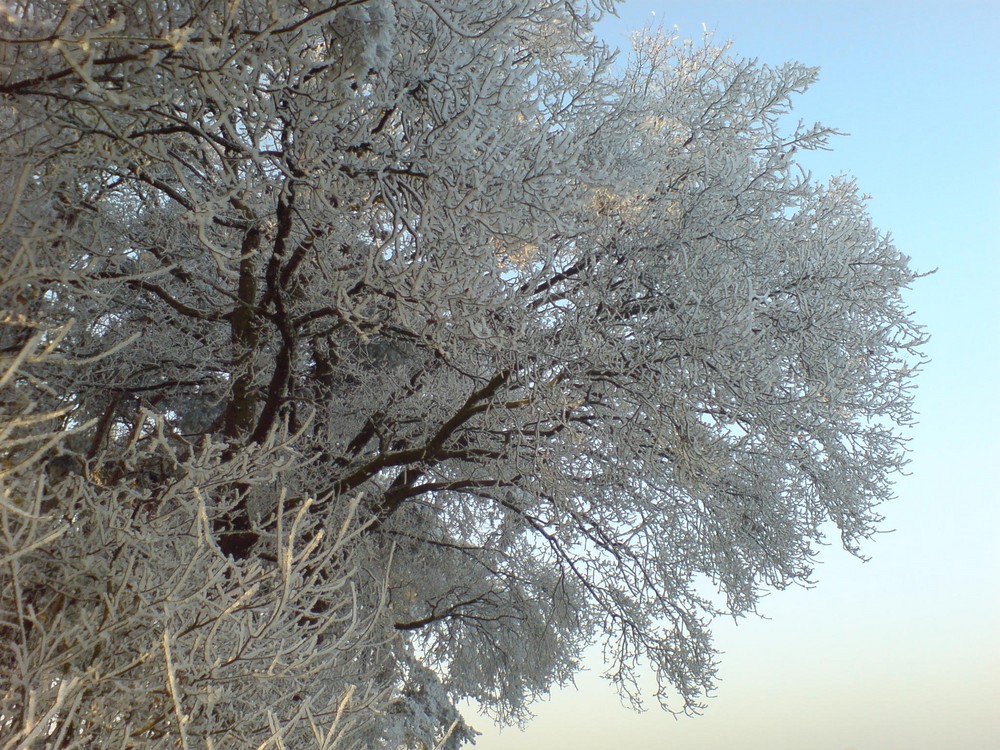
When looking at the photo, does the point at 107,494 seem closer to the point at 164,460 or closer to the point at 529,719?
the point at 164,460

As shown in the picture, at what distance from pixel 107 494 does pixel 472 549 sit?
8085mm

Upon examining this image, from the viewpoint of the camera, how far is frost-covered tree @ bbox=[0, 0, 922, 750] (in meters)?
3.54

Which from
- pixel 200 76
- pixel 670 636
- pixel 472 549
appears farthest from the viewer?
pixel 472 549

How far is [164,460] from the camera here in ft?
28.8

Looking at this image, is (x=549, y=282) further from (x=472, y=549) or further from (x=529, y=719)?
(x=529, y=719)

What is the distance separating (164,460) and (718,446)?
18.2 feet

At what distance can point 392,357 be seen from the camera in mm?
10352

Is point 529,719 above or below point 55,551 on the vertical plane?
above

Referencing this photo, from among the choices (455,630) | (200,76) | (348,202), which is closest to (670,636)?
(455,630)

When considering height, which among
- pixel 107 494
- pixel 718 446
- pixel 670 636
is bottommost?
pixel 107 494

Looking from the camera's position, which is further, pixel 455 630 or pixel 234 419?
pixel 455 630

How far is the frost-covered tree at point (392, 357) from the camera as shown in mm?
3539

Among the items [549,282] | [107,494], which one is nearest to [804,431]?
[549,282]

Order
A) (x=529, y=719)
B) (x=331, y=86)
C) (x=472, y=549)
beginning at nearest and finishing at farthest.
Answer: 1. (x=331, y=86)
2. (x=472, y=549)
3. (x=529, y=719)
